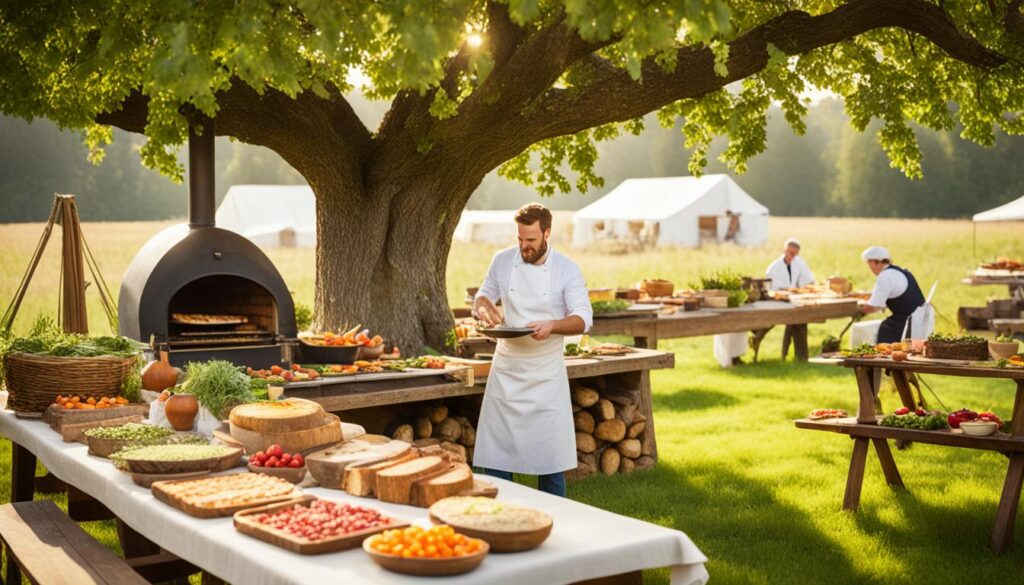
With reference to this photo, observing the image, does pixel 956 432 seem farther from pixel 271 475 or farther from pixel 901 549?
pixel 271 475

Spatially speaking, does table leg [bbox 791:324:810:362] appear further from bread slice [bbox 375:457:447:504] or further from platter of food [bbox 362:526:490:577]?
platter of food [bbox 362:526:490:577]

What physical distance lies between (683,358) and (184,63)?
13.3 m

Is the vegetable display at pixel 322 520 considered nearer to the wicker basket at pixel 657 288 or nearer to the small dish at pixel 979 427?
the small dish at pixel 979 427

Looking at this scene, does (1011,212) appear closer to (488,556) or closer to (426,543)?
(488,556)

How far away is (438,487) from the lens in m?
4.01

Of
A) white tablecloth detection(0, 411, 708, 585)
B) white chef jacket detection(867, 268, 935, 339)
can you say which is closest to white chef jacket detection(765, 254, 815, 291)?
white chef jacket detection(867, 268, 935, 339)

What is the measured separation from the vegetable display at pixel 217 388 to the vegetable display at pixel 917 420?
4.16m

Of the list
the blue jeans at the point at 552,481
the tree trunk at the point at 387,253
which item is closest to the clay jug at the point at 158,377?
the blue jeans at the point at 552,481

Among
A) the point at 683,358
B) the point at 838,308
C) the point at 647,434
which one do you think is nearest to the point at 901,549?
the point at 647,434

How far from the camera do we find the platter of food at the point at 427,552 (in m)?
3.23

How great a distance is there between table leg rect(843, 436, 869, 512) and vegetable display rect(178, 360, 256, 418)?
161 inches

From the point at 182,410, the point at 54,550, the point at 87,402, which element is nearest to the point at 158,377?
the point at 87,402

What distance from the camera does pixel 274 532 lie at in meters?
3.57

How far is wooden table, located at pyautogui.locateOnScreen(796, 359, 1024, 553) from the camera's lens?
6652 millimetres
